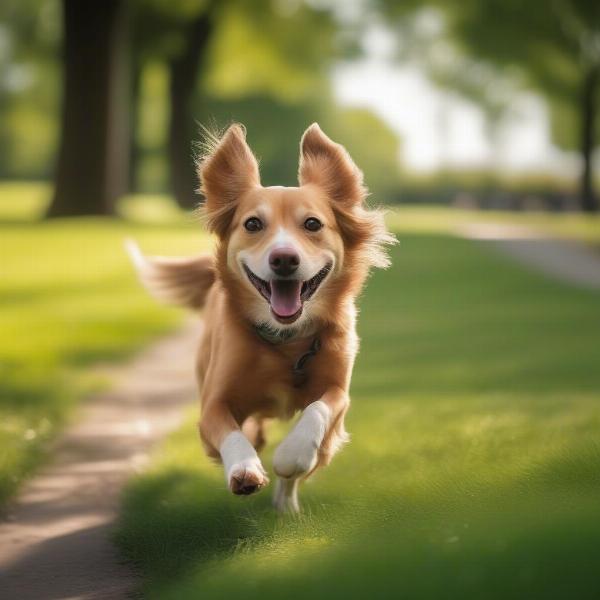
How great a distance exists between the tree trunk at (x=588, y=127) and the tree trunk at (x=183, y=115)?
56.0 feet

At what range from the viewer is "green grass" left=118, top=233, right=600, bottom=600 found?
3854mm

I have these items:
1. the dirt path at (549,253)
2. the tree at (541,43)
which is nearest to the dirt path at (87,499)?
the dirt path at (549,253)

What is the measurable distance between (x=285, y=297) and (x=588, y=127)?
47581 millimetres

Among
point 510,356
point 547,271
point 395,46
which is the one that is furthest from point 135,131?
point 510,356

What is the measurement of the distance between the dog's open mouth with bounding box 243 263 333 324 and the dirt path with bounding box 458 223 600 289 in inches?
638

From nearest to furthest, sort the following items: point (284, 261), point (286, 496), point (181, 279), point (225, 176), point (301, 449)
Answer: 1. point (301, 449)
2. point (284, 261)
3. point (225, 176)
4. point (286, 496)
5. point (181, 279)

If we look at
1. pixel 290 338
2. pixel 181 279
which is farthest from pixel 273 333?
pixel 181 279

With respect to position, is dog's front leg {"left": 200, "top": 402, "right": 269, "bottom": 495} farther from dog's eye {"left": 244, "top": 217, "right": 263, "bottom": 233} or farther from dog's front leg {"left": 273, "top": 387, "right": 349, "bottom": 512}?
dog's eye {"left": 244, "top": 217, "right": 263, "bottom": 233}

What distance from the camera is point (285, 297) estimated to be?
16.9 feet

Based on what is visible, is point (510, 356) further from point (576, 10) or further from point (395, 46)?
point (395, 46)

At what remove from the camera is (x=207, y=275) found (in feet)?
24.5

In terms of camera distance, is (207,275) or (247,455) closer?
(247,455)

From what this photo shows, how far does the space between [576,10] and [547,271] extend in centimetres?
2427

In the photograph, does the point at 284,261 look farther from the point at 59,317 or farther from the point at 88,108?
the point at 88,108
